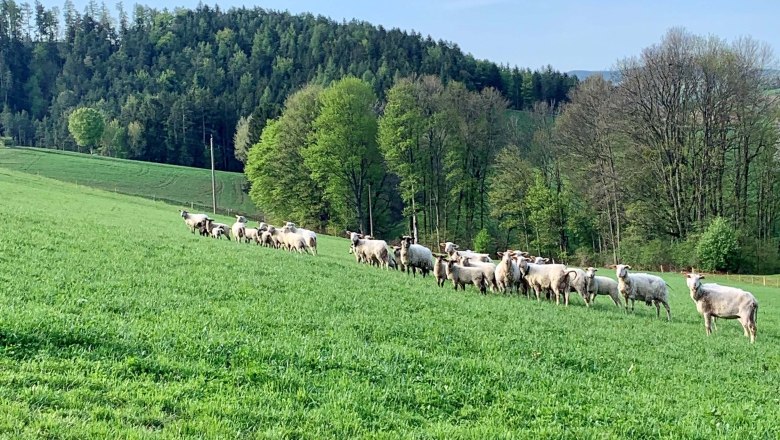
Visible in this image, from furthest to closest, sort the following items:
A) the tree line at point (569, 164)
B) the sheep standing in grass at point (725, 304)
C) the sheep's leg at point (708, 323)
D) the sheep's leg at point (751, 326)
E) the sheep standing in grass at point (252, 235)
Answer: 1. the tree line at point (569, 164)
2. the sheep standing in grass at point (252, 235)
3. the sheep's leg at point (708, 323)
4. the sheep standing in grass at point (725, 304)
5. the sheep's leg at point (751, 326)

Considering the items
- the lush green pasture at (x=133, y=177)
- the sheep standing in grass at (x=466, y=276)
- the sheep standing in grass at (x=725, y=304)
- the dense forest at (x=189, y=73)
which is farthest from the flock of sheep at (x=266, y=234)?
the dense forest at (x=189, y=73)

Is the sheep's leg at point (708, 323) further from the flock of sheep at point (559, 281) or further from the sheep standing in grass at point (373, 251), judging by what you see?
the sheep standing in grass at point (373, 251)

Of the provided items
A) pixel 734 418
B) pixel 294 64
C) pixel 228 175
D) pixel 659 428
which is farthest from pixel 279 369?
pixel 294 64

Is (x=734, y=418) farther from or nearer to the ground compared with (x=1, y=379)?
nearer to the ground

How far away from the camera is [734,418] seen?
8.94m

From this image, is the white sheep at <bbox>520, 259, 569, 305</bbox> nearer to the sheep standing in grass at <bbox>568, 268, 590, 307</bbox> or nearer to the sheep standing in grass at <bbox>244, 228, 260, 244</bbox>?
the sheep standing in grass at <bbox>568, 268, 590, 307</bbox>

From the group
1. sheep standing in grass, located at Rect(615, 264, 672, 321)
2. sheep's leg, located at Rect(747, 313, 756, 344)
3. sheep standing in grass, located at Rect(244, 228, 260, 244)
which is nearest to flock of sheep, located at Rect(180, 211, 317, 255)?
sheep standing in grass, located at Rect(244, 228, 260, 244)

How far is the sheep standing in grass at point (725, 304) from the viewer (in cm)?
1714

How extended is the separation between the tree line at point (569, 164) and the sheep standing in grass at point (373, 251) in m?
Answer: 35.3

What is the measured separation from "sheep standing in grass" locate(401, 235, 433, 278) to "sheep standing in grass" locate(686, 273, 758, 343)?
10.9 meters

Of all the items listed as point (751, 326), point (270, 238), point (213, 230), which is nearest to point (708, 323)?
point (751, 326)

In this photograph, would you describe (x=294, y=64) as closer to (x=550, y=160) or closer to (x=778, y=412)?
(x=550, y=160)

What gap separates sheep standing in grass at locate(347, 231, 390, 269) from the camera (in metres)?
27.8

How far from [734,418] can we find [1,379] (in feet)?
32.6
